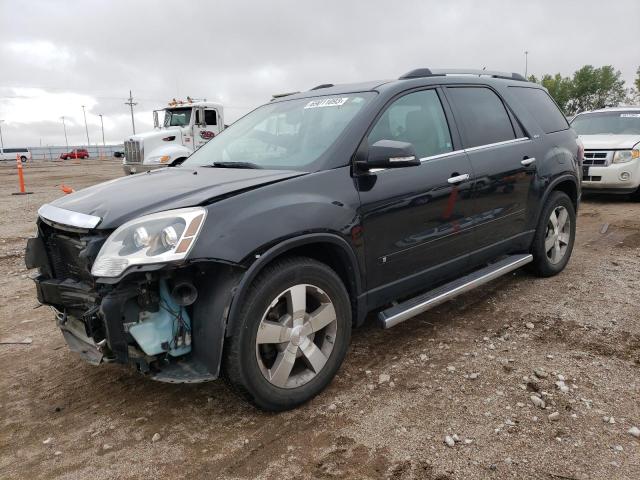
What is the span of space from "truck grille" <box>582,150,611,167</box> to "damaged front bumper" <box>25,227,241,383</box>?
29.7ft

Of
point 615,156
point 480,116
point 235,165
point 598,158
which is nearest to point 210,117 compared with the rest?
point 598,158

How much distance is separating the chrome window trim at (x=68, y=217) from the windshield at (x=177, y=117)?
12.6 meters

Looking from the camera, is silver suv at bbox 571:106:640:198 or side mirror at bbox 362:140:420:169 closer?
side mirror at bbox 362:140:420:169

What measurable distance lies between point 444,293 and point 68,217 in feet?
8.03

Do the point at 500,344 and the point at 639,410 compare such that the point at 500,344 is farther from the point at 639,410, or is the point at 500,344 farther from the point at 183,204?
the point at 183,204

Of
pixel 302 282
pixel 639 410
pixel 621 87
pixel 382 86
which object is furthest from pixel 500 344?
pixel 621 87

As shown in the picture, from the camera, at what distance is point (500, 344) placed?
3.61 m

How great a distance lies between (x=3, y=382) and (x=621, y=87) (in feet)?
270

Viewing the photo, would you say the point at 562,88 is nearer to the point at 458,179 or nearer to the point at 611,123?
the point at 611,123

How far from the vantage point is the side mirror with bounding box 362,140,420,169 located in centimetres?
297

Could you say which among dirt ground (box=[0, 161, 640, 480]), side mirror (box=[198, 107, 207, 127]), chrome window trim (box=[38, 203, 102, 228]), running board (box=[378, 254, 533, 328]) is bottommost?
dirt ground (box=[0, 161, 640, 480])

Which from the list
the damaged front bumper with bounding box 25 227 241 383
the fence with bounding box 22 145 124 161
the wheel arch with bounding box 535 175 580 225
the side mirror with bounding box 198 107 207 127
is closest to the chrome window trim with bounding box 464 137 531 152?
the wheel arch with bounding box 535 175 580 225

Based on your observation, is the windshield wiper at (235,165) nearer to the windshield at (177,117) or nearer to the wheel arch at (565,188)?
the wheel arch at (565,188)

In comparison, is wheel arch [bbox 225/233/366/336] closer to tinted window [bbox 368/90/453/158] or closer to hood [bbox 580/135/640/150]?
tinted window [bbox 368/90/453/158]
